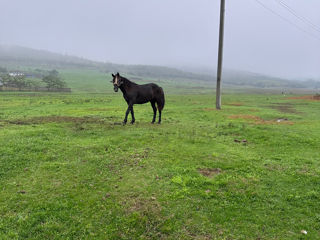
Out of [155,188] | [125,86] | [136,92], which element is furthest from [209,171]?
[125,86]

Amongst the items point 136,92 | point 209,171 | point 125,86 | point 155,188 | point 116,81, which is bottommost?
point 155,188

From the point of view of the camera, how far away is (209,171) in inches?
320

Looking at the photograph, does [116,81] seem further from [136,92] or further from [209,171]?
[209,171]

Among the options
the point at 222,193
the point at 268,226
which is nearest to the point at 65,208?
the point at 222,193

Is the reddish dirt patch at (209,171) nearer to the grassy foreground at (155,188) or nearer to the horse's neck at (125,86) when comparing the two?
the grassy foreground at (155,188)

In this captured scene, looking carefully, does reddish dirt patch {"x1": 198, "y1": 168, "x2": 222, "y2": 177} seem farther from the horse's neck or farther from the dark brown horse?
the horse's neck

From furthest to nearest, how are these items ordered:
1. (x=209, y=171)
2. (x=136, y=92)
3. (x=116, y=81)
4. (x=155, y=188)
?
1. (x=136, y=92)
2. (x=116, y=81)
3. (x=209, y=171)
4. (x=155, y=188)

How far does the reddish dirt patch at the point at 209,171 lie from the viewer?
789 cm

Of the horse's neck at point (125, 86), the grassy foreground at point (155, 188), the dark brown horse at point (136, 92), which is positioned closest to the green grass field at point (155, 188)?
the grassy foreground at point (155, 188)

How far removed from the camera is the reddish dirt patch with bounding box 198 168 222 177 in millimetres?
7887

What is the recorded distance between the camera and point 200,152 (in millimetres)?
10102

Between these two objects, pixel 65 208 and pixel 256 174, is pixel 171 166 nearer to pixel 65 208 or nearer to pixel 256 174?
pixel 256 174

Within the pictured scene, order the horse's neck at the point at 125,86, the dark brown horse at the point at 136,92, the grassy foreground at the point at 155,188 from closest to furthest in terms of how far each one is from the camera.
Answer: the grassy foreground at the point at 155,188 < the horse's neck at the point at 125,86 < the dark brown horse at the point at 136,92

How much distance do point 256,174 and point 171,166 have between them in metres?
2.95
